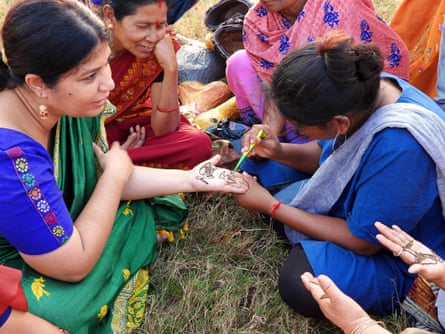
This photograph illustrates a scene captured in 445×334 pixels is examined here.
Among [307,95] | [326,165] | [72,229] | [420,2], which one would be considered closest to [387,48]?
[420,2]

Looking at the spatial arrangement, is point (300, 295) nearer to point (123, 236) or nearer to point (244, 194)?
point (244, 194)

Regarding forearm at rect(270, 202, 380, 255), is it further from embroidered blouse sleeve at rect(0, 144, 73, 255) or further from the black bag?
the black bag

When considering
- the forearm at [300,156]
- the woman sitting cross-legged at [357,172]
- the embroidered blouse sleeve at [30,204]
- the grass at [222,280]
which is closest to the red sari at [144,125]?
the grass at [222,280]

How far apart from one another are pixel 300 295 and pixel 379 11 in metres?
3.40

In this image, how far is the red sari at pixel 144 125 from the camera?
2.75 m

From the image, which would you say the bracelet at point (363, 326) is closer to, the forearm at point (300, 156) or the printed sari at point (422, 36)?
the forearm at point (300, 156)

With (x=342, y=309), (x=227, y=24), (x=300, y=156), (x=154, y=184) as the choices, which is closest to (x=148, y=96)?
(x=154, y=184)

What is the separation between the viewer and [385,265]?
2104mm

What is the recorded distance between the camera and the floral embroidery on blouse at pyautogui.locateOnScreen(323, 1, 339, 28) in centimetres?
265

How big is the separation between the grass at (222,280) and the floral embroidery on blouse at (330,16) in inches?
42.7

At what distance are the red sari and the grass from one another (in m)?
0.28

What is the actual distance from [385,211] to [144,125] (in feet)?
5.15

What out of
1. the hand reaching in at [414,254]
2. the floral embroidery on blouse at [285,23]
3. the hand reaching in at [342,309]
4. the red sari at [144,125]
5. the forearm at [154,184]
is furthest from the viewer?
the floral embroidery on blouse at [285,23]

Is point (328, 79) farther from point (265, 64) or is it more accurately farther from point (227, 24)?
point (227, 24)
